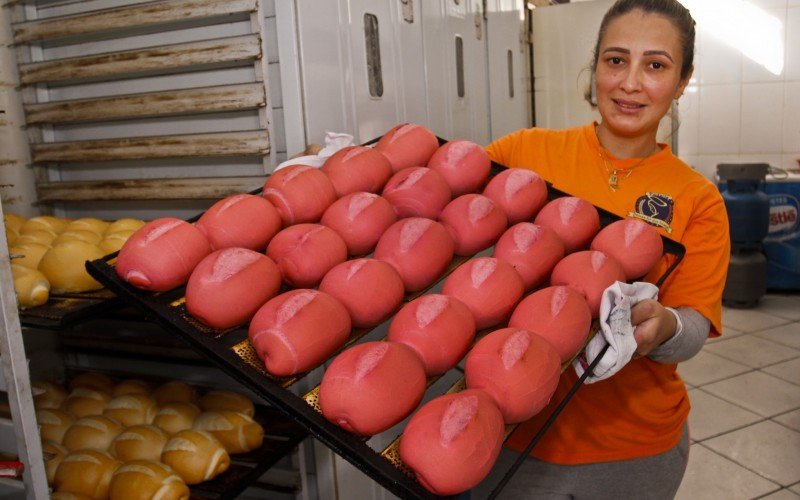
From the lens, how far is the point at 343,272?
993 mm

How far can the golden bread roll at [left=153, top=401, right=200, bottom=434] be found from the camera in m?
1.45

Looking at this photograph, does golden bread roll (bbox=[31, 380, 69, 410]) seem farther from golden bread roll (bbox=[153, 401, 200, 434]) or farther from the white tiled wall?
the white tiled wall

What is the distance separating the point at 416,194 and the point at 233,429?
26.6 inches

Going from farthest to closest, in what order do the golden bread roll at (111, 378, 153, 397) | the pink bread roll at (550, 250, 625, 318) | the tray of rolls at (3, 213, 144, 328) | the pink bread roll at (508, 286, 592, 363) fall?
the golden bread roll at (111, 378, 153, 397) < the tray of rolls at (3, 213, 144, 328) < the pink bread roll at (550, 250, 625, 318) < the pink bread roll at (508, 286, 592, 363)

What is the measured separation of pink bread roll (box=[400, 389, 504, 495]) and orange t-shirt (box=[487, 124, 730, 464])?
2.14ft

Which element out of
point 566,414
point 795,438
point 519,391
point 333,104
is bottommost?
point 795,438

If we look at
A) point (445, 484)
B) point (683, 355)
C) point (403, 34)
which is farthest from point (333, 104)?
point (445, 484)

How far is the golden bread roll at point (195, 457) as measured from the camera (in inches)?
50.6

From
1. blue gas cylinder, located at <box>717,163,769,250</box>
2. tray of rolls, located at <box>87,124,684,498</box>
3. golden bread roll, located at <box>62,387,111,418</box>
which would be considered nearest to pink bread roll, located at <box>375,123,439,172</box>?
tray of rolls, located at <box>87,124,684,498</box>

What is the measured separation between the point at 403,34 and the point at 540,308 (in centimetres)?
123

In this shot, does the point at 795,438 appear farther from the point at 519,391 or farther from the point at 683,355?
the point at 519,391

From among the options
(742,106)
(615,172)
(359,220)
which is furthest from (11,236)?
(742,106)

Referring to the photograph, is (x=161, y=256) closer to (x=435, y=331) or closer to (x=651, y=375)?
(x=435, y=331)

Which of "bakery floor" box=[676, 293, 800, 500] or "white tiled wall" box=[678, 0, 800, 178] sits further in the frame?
"white tiled wall" box=[678, 0, 800, 178]
